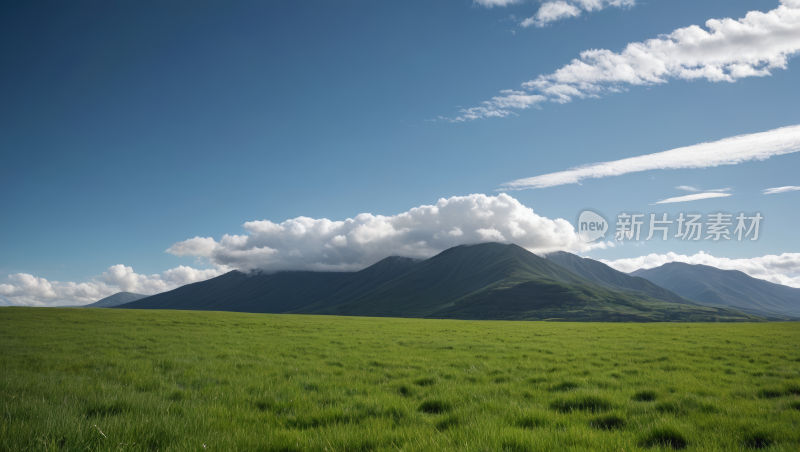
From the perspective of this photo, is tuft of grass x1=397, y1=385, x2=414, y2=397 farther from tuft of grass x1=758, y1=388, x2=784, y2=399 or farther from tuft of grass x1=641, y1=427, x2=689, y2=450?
tuft of grass x1=758, y1=388, x2=784, y2=399

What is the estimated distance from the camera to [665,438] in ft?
21.2

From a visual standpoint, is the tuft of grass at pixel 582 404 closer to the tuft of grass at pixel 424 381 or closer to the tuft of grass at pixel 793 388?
the tuft of grass at pixel 424 381

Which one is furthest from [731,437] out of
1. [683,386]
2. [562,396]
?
[683,386]

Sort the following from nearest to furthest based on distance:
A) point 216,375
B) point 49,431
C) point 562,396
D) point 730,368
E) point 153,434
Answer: point 49,431
point 153,434
point 562,396
point 216,375
point 730,368

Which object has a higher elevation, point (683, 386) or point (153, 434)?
point (153, 434)

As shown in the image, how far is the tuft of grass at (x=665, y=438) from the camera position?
6141 mm

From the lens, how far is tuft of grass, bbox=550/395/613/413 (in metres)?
8.48


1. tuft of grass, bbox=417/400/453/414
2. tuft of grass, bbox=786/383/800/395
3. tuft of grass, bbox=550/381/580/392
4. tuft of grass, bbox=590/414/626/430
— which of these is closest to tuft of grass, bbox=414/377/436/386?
tuft of grass, bbox=417/400/453/414

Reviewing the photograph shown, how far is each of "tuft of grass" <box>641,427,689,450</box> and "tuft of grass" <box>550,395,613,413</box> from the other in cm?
193

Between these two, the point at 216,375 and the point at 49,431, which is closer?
the point at 49,431

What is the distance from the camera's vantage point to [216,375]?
11828mm

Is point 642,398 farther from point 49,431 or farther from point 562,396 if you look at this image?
point 49,431

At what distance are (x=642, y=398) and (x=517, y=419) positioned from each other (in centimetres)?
525

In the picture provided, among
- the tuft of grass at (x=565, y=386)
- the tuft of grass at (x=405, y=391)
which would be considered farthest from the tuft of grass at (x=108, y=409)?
the tuft of grass at (x=565, y=386)
